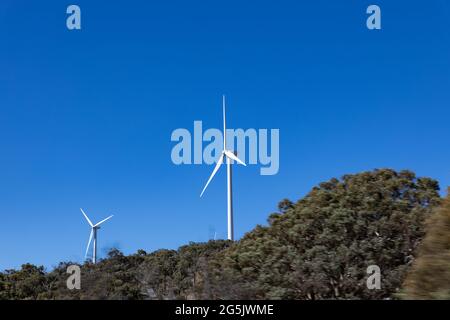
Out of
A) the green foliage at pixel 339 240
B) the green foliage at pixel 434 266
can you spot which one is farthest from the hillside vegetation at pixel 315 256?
the green foliage at pixel 434 266

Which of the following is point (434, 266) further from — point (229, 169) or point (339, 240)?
point (229, 169)

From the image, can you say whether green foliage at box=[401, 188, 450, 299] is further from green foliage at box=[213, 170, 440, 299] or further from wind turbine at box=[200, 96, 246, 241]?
wind turbine at box=[200, 96, 246, 241]

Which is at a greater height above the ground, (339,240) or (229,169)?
(229,169)

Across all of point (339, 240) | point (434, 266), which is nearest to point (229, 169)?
point (339, 240)

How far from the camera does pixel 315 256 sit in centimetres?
2778

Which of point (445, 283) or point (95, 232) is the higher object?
point (95, 232)

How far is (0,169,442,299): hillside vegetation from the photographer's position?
20.8 metres
